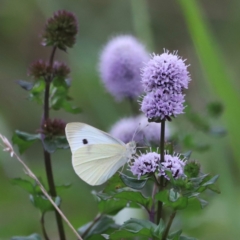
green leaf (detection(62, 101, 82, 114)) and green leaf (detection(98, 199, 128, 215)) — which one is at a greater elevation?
green leaf (detection(62, 101, 82, 114))

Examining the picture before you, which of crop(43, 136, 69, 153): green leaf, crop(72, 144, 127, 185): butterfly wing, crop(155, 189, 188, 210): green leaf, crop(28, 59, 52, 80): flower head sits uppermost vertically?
crop(28, 59, 52, 80): flower head

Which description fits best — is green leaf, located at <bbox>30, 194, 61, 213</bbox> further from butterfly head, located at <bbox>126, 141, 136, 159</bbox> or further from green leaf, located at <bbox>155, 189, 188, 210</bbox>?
green leaf, located at <bbox>155, 189, 188, 210</bbox>

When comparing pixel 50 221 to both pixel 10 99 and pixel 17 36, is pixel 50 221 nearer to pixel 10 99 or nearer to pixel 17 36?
pixel 10 99

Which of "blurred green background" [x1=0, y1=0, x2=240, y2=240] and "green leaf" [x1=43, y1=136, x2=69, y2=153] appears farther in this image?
"blurred green background" [x1=0, y1=0, x2=240, y2=240]

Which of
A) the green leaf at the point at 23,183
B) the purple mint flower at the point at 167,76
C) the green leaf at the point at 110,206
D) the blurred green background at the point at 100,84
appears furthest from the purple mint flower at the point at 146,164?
the blurred green background at the point at 100,84

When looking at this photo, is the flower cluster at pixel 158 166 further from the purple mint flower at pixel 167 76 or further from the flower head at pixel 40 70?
the flower head at pixel 40 70

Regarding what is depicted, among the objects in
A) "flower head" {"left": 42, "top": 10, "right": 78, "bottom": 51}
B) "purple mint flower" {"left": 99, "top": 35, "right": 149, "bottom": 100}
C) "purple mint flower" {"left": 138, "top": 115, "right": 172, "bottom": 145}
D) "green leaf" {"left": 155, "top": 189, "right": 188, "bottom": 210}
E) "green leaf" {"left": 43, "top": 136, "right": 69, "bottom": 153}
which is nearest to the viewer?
"green leaf" {"left": 155, "top": 189, "right": 188, "bottom": 210}

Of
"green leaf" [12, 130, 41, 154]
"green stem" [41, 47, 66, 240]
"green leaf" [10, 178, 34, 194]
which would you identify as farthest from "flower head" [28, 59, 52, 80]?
"green leaf" [10, 178, 34, 194]
